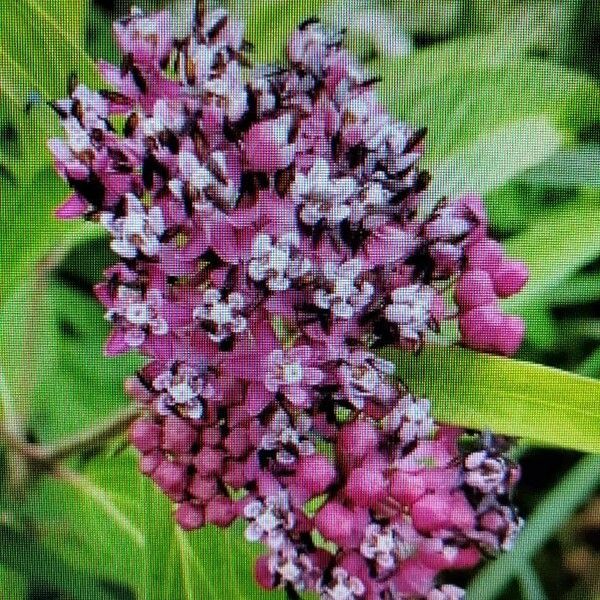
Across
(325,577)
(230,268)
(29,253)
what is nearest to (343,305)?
(230,268)

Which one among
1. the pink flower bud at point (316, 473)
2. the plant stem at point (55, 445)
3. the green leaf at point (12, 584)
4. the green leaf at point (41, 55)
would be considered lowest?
the green leaf at point (12, 584)

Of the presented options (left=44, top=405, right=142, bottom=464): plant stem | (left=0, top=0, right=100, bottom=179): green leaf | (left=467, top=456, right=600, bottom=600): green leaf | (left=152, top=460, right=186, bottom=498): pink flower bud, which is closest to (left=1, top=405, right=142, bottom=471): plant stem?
(left=44, top=405, right=142, bottom=464): plant stem

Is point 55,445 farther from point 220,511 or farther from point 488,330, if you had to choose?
point 488,330

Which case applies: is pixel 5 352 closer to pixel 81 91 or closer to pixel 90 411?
pixel 90 411

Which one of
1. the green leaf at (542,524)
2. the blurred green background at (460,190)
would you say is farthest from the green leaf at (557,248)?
the green leaf at (542,524)

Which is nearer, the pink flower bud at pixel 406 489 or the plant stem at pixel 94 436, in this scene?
the pink flower bud at pixel 406 489

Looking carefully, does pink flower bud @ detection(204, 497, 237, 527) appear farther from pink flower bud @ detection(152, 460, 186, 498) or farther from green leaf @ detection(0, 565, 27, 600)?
green leaf @ detection(0, 565, 27, 600)

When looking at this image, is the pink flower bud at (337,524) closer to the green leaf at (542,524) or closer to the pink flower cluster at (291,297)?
the pink flower cluster at (291,297)
